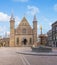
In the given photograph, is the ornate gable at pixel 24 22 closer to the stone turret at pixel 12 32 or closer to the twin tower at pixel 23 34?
the twin tower at pixel 23 34

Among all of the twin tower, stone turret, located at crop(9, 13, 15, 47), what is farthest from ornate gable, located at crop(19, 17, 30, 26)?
stone turret, located at crop(9, 13, 15, 47)

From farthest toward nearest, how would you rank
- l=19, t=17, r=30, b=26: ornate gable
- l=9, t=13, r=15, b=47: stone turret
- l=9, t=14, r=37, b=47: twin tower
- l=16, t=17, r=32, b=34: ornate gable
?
l=19, t=17, r=30, b=26: ornate gable → l=16, t=17, r=32, b=34: ornate gable → l=9, t=14, r=37, b=47: twin tower → l=9, t=13, r=15, b=47: stone turret

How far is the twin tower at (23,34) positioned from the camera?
4171 inches

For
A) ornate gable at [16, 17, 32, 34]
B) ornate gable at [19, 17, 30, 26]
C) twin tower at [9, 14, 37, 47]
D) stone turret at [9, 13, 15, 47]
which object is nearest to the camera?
stone turret at [9, 13, 15, 47]

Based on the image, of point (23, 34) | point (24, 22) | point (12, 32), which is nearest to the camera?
point (12, 32)

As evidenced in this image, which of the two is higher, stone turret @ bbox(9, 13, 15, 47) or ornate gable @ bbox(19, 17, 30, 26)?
ornate gable @ bbox(19, 17, 30, 26)

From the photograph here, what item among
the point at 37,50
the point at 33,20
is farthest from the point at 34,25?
the point at 37,50

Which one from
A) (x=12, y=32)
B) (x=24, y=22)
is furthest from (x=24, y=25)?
(x=12, y=32)

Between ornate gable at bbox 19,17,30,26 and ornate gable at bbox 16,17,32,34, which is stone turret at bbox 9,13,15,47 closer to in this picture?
ornate gable at bbox 16,17,32,34

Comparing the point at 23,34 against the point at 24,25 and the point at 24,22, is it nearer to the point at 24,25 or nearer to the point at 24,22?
the point at 24,25

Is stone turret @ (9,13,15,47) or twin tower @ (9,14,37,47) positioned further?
twin tower @ (9,14,37,47)

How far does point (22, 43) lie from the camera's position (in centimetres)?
10650

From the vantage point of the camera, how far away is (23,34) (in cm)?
10869

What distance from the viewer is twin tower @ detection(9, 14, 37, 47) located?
10594cm
